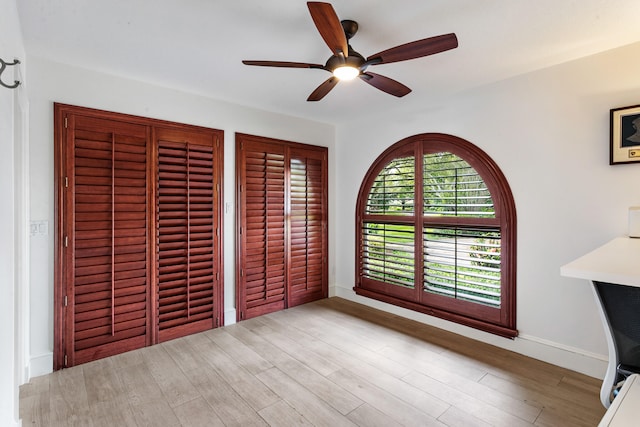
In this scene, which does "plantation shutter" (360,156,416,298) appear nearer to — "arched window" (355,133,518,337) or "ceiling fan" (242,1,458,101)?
"arched window" (355,133,518,337)

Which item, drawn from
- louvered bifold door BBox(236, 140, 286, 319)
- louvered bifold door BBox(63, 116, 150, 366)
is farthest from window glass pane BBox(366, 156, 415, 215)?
louvered bifold door BBox(63, 116, 150, 366)

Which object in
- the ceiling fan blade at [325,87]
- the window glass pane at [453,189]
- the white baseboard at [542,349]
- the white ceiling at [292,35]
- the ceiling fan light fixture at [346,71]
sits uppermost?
the white ceiling at [292,35]

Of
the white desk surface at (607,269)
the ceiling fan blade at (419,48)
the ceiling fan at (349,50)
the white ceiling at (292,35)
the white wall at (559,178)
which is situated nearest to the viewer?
the white desk surface at (607,269)

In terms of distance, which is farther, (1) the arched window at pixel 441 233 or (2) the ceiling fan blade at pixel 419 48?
(1) the arched window at pixel 441 233

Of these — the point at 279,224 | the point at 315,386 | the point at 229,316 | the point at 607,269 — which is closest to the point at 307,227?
the point at 279,224

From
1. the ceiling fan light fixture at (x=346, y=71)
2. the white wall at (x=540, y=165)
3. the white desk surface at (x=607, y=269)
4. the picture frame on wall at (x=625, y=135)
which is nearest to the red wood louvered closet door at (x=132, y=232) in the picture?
the white wall at (x=540, y=165)

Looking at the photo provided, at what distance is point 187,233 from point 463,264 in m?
2.77

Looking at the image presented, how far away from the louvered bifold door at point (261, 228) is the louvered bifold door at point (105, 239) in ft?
3.24

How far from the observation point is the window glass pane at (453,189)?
2.97m

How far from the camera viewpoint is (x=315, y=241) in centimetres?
423

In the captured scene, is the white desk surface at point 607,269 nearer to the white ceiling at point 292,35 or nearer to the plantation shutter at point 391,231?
the white ceiling at point 292,35

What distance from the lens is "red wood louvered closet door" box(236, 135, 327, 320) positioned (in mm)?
3518

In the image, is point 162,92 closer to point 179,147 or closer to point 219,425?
point 179,147

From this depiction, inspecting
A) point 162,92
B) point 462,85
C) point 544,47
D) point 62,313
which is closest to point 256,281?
point 62,313
